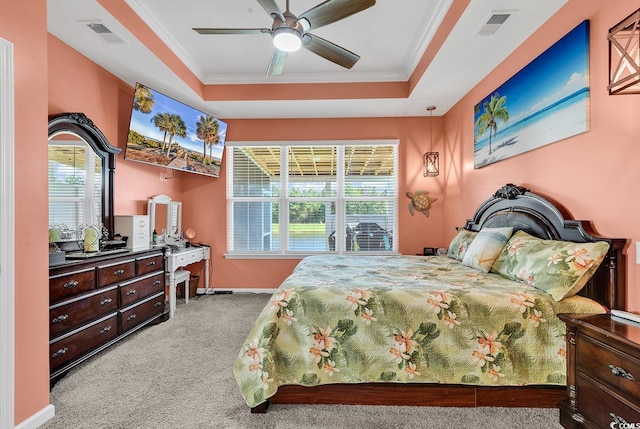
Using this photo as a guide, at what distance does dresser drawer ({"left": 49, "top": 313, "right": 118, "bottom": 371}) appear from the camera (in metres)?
2.15

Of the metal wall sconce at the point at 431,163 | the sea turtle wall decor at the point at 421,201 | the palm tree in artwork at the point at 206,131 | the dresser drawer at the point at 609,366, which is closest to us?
the dresser drawer at the point at 609,366

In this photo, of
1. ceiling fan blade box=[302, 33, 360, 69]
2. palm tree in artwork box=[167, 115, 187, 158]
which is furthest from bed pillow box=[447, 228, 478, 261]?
palm tree in artwork box=[167, 115, 187, 158]

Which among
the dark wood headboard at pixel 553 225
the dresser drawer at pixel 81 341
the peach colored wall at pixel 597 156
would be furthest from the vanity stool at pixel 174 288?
the peach colored wall at pixel 597 156

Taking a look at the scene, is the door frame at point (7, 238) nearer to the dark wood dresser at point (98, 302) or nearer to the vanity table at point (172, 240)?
the dark wood dresser at point (98, 302)

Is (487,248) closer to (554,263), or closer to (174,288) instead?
(554,263)

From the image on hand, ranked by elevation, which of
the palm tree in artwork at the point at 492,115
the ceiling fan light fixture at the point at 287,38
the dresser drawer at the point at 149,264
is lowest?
the dresser drawer at the point at 149,264

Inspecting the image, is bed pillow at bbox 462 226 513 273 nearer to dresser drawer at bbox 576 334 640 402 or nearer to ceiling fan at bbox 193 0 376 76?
dresser drawer at bbox 576 334 640 402

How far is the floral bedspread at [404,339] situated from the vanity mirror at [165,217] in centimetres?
276

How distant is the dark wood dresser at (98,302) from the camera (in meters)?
2.18

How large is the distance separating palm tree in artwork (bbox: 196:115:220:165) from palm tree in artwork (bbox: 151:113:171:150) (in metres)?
0.49

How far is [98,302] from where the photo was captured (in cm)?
255

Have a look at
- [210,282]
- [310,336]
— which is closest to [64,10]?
[310,336]

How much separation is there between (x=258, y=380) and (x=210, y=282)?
3.26 metres

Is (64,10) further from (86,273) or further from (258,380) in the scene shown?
(258,380)
